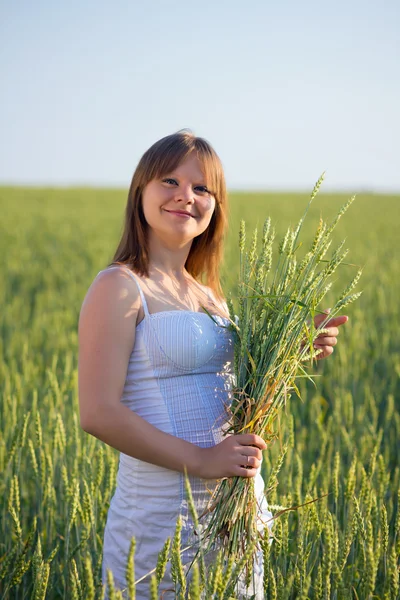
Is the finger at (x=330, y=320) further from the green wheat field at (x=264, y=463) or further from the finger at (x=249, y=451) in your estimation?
the finger at (x=249, y=451)

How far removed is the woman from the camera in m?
1.36

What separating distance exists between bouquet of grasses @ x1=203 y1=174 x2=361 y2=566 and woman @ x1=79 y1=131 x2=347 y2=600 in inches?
2.8

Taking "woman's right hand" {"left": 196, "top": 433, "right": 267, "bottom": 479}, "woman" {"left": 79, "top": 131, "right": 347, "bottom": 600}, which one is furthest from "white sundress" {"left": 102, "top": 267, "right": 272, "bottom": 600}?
"woman's right hand" {"left": 196, "top": 433, "right": 267, "bottom": 479}

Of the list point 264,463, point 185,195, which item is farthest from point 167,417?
point 264,463

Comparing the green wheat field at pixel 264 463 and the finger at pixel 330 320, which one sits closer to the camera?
the green wheat field at pixel 264 463

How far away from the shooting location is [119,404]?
1.37 m

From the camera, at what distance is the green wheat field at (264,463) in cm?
133

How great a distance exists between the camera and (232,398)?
1.43 metres

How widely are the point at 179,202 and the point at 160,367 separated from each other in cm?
40

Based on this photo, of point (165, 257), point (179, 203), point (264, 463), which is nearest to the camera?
point (179, 203)

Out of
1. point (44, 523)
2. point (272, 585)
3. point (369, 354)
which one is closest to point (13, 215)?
point (369, 354)

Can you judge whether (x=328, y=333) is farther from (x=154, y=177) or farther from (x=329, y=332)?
(x=154, y=177)

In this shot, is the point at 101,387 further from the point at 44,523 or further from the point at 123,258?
the point at 44,523

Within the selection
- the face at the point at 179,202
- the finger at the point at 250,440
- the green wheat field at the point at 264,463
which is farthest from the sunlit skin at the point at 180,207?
the finger at the point at 250,440
